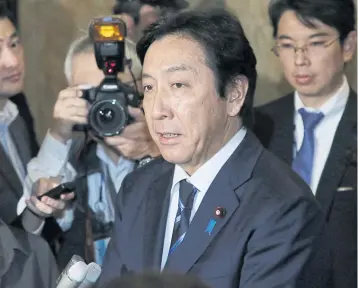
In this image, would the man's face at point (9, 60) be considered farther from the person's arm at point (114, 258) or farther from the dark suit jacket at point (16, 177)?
the person's arm at point (114, 258)

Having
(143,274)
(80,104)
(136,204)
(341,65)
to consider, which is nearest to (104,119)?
(80,104)

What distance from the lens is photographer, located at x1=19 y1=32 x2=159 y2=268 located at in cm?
141

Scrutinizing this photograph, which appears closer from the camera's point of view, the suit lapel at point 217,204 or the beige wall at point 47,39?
the suit lapel at point 217,204

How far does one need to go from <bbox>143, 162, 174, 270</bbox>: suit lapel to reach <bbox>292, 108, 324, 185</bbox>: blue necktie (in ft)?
1.45

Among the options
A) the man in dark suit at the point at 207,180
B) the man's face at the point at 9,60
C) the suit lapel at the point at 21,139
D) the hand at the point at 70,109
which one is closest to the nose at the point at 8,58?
the man's face at the point at 9,60

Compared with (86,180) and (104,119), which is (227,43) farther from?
(86,180)

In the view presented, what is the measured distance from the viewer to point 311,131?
1605 millimetres

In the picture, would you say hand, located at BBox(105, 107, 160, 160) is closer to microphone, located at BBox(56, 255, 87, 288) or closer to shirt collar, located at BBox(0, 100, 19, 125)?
shirt collar, located at BBox(0, 100, 19, 125)

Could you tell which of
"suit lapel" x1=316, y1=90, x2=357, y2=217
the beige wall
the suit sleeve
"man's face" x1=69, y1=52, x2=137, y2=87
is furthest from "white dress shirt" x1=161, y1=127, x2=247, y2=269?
the beige wall

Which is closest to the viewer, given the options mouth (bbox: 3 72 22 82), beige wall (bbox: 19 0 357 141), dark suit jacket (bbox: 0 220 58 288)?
dark suit jacket (bbox: 0 220 58 288)

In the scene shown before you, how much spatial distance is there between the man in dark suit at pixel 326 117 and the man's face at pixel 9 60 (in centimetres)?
53

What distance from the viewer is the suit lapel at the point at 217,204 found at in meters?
1.07

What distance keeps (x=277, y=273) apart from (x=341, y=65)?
2.36 ft

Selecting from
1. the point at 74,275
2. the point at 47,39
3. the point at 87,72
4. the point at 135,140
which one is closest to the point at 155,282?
the point at 74,275
